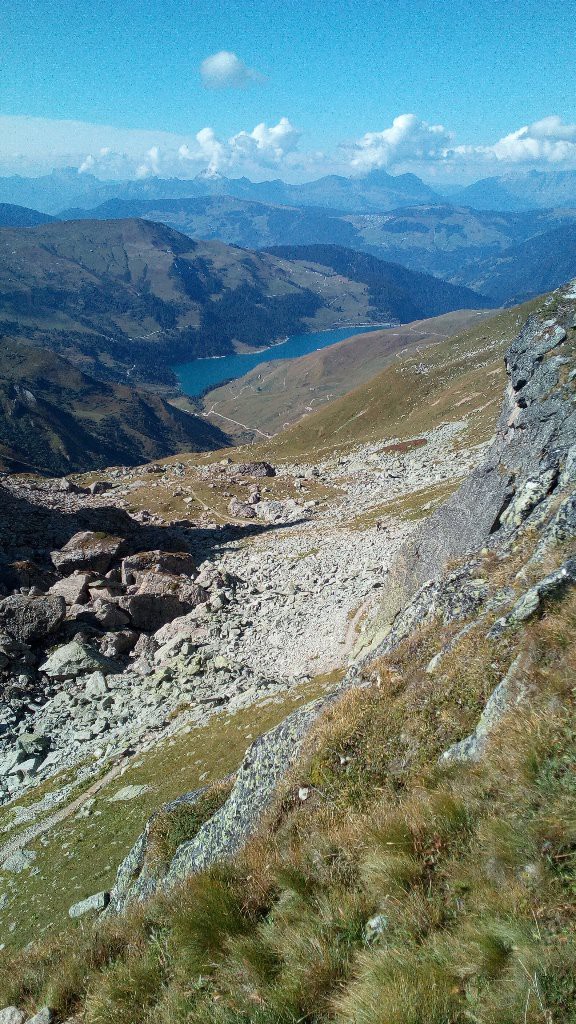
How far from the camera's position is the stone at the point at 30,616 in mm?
31766

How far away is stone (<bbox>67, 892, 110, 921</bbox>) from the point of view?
11977 millimetres

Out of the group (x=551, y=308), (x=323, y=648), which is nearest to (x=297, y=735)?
(x=323, y=648)

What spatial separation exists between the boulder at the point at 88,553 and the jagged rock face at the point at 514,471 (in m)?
28.7

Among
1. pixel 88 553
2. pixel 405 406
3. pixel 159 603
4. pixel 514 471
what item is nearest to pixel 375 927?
pixel 514 471

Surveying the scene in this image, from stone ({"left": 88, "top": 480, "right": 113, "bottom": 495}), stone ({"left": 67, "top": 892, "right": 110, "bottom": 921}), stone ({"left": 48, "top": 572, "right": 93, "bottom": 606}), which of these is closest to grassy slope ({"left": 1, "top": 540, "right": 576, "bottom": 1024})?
stone ({"left": 67, "top": 892, "right": 110, "bottom": 921})

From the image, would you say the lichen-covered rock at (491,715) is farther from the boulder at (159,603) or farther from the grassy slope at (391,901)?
the boulder at (159,603)

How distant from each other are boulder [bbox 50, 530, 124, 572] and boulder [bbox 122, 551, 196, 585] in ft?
6.16

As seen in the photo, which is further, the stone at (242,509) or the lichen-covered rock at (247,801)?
the stone at (242,509)

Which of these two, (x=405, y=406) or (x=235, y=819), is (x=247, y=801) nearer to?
(x=235, y=819)

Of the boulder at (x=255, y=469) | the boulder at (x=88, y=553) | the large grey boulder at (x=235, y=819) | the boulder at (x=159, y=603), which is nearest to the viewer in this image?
the large grey boulder at (x=235, y=819)

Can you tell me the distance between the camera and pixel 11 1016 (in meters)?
7.06

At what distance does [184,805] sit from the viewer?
37.4 ft

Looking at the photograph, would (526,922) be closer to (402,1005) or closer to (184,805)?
(402,1005)

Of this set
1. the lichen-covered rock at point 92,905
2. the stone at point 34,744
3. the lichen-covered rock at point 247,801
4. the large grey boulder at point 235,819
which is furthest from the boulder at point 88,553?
the lichen-covered rock at point 247,801
